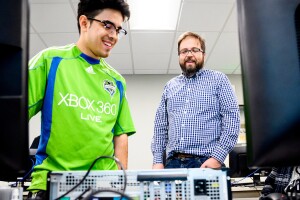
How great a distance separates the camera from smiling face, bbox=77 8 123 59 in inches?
44.6

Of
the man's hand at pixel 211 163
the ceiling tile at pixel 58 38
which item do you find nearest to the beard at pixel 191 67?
the man's hand at pixel 211 163

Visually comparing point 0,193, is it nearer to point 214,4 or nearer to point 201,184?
point 201,184

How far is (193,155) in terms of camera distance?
5.50 ft

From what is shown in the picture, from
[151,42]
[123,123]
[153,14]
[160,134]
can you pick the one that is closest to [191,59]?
[160,134]

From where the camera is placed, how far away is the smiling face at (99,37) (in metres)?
1.13

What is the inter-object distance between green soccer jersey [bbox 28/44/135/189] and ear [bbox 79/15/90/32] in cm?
14

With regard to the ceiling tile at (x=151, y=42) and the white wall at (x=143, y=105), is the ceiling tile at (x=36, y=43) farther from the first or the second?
the white wall at (x=143, y=105)

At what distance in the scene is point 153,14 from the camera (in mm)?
3332

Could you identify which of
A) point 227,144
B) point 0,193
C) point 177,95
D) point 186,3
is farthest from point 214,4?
point 0,193

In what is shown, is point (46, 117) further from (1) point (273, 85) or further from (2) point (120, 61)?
(2) point (120, 61)

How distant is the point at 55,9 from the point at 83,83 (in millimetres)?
2363

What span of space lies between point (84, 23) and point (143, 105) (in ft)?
13.4

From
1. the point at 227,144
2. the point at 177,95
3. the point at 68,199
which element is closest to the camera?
the point at 68,199

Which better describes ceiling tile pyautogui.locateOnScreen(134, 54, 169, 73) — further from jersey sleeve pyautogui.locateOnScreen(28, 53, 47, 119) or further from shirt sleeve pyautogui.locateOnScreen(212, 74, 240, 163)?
jersey sleeve pyautogui.locateOnScreen(28, 53, 47, 119)
